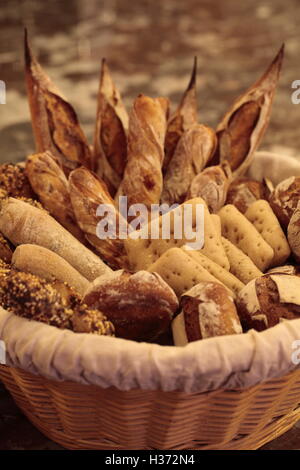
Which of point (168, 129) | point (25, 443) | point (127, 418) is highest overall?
point (168, 129)

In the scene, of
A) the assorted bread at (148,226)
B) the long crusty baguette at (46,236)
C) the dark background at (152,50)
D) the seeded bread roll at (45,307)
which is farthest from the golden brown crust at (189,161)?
the dark background at (152,50)

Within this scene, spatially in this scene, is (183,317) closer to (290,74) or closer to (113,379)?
(113,379)

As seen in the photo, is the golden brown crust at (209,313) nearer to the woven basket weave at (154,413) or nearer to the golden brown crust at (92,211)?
the woven basket weave at (154,413)

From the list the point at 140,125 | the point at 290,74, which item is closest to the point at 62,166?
the point at 140,125

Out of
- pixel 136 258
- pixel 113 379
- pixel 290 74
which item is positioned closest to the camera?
pixel 113 379

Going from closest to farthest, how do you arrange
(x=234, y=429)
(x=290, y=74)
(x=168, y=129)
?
(x=234, y=429) < (x=168, y=129) < (x=290, y=74)

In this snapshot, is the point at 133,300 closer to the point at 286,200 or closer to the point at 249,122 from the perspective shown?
the point at 286,200
